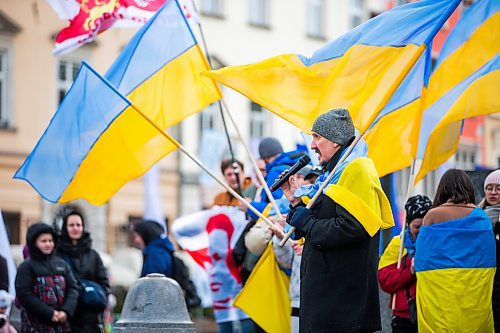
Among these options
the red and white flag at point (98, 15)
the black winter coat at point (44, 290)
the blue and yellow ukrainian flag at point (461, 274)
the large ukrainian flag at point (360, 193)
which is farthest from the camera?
the red and white flag at point (98, 15)

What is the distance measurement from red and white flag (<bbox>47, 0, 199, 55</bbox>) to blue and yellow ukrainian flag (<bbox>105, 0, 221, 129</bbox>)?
0.46m

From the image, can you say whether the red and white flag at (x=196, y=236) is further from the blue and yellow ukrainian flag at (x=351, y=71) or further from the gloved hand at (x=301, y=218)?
the gloved hand at (x=301, y=218)

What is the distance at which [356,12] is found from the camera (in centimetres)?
3997

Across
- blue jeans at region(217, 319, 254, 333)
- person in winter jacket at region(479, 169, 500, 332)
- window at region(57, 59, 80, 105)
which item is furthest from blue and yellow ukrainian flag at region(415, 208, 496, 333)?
window at region(57, 59, 80, 105)

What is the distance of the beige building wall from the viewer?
30531 millimetres

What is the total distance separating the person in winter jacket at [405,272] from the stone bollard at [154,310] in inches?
71.8

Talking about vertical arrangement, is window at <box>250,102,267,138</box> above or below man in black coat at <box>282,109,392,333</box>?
above

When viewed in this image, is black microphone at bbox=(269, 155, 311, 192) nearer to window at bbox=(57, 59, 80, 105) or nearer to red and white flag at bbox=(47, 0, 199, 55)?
red and white flag at bbox=(47, 0, 199, 55)

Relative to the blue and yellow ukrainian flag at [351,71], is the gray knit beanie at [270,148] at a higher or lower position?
lower

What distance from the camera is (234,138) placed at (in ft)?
113

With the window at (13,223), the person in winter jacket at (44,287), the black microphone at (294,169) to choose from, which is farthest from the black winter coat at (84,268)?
the window at (13,223)

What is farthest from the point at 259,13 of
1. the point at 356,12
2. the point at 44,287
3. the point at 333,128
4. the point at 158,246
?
the point at 333,128

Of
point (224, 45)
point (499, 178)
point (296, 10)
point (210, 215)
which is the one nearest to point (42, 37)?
Result: point (224, 45)

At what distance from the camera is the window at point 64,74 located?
104ft
